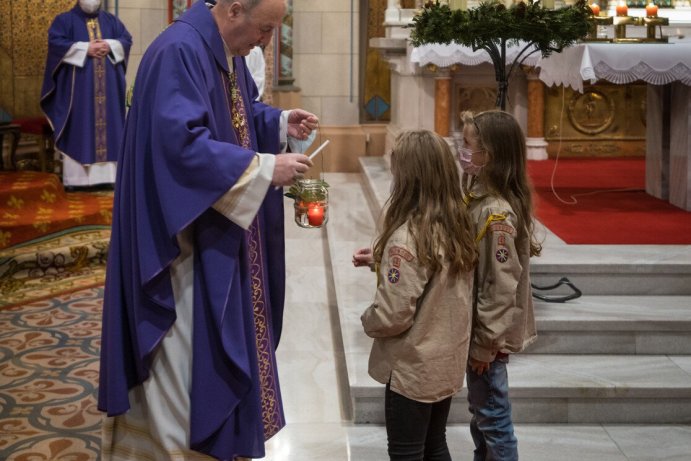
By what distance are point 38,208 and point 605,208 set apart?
436cm

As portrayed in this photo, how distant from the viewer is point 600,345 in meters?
5.12

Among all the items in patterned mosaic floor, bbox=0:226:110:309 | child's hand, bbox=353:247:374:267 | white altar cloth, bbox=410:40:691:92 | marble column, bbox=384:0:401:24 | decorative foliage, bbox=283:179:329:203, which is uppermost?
marble column, bbox=384:0:401:24

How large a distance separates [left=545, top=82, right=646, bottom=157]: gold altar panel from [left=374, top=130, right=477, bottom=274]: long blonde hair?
6918 mm

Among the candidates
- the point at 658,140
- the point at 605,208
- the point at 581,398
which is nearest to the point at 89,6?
the point at 605,208

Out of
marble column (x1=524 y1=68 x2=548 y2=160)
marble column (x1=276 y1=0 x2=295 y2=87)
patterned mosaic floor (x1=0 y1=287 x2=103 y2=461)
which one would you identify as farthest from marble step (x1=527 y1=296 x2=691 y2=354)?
marble column (x1=276 y1=0 x2=295 y2=87)

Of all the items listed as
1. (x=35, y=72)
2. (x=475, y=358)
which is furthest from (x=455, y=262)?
(x=35, y=72)

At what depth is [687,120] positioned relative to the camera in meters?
6.92

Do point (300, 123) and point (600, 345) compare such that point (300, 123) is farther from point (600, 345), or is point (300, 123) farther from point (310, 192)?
point (600, 345)

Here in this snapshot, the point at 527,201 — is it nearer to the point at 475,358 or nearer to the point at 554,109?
the point at 475,358

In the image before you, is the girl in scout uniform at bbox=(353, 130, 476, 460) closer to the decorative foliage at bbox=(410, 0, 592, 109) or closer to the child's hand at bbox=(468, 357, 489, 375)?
the child's hand at bbox=(468, 357, 489, 375)

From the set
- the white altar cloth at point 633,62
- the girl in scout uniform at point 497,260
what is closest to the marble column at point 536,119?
the white altar cloth at point 633,62

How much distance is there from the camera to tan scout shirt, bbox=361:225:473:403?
3248 mm

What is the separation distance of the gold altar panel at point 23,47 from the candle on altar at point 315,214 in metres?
8.86

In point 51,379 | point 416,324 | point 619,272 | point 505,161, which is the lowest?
point 51,379
